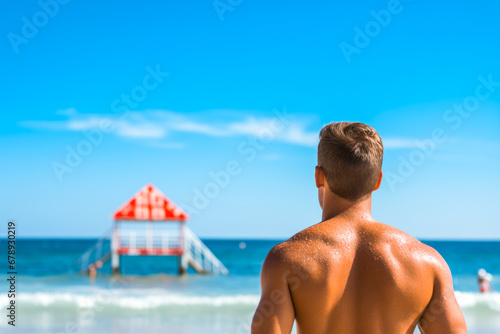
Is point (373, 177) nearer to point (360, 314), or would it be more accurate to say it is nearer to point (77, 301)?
point (360, 314)

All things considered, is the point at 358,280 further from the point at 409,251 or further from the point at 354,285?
the point at 409,251

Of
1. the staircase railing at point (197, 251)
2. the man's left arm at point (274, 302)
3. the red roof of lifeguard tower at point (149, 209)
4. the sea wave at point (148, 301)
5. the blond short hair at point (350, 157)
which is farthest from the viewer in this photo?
the staircase railing at point (197, 251)

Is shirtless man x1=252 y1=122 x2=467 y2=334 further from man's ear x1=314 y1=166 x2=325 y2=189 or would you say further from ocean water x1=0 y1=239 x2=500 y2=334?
ocean water x1=0 y1=239 x2=500 y2=334

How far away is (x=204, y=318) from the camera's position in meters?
12.5

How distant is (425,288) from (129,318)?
11.8m

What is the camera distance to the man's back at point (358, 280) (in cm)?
158

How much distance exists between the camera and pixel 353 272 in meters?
1.65

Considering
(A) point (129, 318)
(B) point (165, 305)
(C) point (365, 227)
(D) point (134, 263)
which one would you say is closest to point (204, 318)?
(A) point (129, 318)

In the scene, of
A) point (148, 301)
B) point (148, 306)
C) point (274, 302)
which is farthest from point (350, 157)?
point (148, 301)

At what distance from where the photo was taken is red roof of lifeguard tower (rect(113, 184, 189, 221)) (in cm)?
2395

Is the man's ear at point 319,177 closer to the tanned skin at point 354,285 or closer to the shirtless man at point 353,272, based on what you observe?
the shirtless man at point 353,272

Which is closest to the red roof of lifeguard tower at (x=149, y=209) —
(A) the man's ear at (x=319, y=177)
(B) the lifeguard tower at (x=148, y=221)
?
(B) the lifeguard tower at (x=148, y=221)

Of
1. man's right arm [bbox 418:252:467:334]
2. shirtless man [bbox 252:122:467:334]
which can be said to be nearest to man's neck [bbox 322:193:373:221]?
shirtless man [bbox 252:122:467:334]

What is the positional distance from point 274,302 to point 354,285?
0.26 meters
